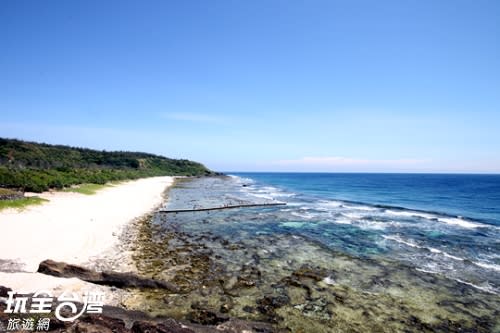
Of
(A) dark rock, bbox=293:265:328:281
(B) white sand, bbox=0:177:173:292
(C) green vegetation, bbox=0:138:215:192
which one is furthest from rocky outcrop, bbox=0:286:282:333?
(C) green vegetation, bbox=0:138:215:192

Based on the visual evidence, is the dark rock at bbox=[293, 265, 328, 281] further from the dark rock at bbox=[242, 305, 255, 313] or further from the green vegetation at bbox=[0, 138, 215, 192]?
the green vegetation at bbox=[0, 138, 215, 192]

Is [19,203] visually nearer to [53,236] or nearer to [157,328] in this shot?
[53,236]

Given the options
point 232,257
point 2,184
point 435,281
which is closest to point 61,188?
point 2,184

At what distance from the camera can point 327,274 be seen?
47.7 feet

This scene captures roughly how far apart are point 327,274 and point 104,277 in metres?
10.6

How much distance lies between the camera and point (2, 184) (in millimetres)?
28781

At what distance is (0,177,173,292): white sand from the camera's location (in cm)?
1102

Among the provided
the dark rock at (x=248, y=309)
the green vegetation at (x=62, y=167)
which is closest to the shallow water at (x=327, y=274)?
the dark rock at (x=248, y=309)

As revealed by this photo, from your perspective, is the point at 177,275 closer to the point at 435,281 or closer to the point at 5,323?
the point at 5,323

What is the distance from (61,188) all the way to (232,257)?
96.7 ft
